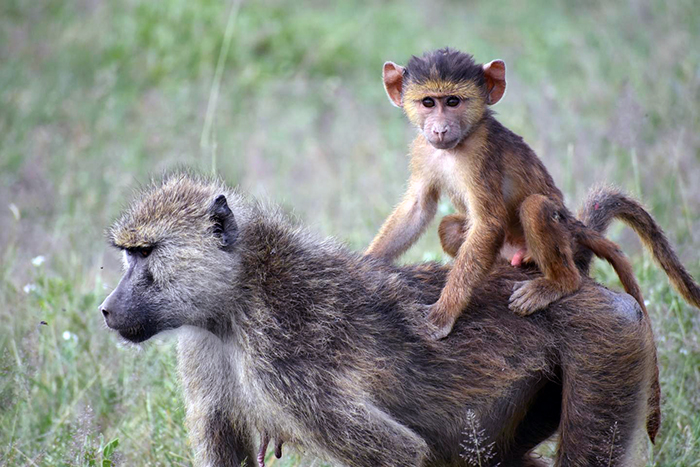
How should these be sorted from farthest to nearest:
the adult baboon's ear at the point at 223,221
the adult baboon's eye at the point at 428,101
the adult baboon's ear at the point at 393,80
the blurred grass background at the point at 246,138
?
1. the blurred grass background at the point at 246,138
2. the adult baboon's ear at the point at 393,80
3. the adult baboon's eye at the point at 428,101
4. the adult baboon's ear at the point at 223,221

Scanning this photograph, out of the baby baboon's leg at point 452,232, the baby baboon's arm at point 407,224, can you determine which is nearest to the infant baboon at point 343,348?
the baby baboon's leg at point 452,232

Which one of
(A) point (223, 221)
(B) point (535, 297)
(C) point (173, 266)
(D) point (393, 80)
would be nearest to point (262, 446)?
(C) point (173, 266)

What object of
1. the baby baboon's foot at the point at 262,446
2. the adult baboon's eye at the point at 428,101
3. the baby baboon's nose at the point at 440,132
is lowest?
the baby baboon's foot at the point at 262,446

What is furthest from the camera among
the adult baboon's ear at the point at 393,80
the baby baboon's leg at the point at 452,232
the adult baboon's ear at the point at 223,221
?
the adult baboon's ear at the point at 393,80

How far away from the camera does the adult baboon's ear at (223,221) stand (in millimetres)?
3379

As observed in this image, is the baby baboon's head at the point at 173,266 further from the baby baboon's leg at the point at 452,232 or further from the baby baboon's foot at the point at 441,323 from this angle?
the baby baboon's leg at the point at 452,232

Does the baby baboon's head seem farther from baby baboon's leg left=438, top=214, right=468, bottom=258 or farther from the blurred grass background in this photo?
baby baboon's leg left=438, top=214, right=468, bottom=258

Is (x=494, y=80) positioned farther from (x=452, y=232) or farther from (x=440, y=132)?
(x=452, y=232)

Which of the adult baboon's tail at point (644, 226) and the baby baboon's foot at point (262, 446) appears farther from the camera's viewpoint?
the adult baboon's tail at point (644, 226)

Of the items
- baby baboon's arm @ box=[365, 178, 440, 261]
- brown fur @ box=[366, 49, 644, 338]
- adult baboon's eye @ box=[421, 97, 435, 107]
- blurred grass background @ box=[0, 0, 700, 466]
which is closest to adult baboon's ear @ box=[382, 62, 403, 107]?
brown fur @ box=[366, 49, 644, 338]

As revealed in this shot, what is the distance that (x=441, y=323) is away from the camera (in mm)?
3502

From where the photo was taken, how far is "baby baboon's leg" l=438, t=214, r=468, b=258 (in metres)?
3.94

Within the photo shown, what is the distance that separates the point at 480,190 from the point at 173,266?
4.22 ft

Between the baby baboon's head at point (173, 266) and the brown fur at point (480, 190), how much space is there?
0.86 meters
